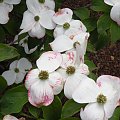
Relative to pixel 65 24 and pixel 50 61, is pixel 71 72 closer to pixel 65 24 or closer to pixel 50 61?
pixel 50 61

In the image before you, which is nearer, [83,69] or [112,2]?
[83,69]

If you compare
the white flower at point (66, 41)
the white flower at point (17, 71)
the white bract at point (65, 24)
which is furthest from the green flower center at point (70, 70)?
the white flower at point (17, 71)

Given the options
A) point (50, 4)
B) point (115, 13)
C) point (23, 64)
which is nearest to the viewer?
point (115, 13)

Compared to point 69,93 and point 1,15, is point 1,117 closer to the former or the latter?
point 69,93

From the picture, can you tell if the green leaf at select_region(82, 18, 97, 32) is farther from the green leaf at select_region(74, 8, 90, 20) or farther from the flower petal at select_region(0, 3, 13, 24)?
the flower petal at select_region(0, 3, 13, 24)

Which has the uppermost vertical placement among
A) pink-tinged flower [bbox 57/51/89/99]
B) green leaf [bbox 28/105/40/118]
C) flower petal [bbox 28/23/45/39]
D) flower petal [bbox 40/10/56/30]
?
pink-tinged flower [bbox 57/51/89/99]

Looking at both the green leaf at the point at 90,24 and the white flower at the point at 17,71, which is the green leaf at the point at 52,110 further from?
the white flower at the point at 17,71

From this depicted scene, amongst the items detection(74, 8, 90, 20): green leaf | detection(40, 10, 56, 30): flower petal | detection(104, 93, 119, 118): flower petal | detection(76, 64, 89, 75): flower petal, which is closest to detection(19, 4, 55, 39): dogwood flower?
detection(40, 10, 56, 30): flower petal

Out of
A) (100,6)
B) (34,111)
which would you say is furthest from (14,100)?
(100,6)
